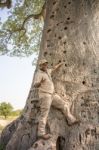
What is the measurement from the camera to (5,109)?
3030 centimetres

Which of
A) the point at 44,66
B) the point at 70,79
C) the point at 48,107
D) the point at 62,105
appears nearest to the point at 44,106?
the point at 48,107

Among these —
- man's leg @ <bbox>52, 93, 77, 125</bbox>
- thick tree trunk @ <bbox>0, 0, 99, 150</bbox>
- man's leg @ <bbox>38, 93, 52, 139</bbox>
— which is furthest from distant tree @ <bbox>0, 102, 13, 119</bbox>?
man's leg @ <bbox>38, 93, 52, 139</bbox>

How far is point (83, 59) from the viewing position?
25.6ft

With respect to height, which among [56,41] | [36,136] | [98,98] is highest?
[56,41]

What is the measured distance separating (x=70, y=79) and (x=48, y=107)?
86cm

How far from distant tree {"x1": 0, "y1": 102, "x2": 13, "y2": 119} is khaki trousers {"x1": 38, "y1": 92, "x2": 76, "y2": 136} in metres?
23.2

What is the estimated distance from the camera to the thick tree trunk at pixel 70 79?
6965mm

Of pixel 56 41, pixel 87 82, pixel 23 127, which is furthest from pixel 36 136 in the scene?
pixel 56 41

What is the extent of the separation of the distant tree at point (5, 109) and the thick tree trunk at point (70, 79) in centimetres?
2183

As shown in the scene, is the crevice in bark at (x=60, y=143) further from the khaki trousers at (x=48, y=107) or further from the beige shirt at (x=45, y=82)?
the beige shirt at (x=45, y=82)

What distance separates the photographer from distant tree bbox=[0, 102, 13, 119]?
1184 inches

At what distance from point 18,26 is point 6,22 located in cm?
53

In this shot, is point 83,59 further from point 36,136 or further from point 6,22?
point 6,22

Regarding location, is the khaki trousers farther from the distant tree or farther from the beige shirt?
the distant tree
